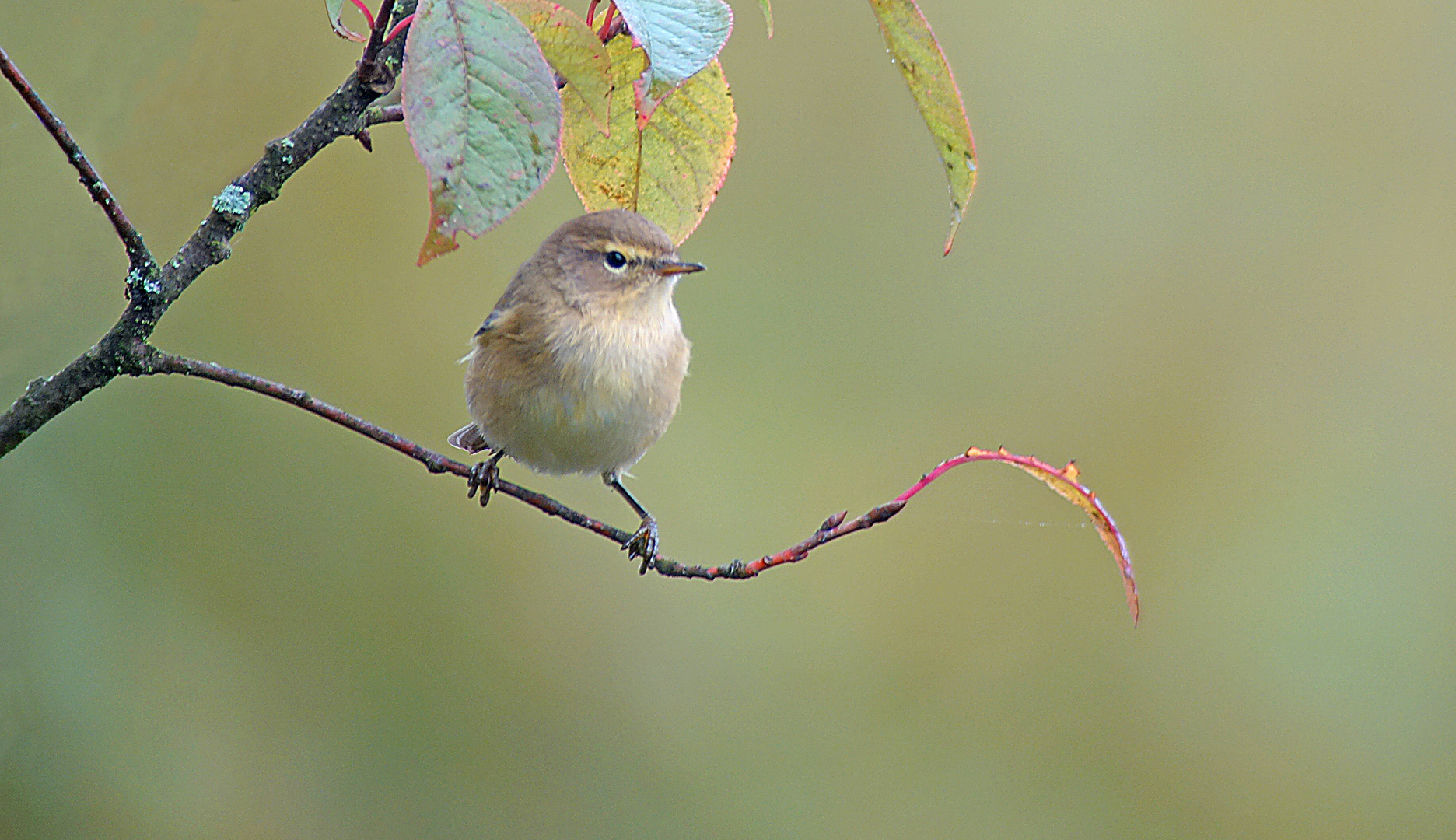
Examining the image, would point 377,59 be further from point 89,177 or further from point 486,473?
point 486,473

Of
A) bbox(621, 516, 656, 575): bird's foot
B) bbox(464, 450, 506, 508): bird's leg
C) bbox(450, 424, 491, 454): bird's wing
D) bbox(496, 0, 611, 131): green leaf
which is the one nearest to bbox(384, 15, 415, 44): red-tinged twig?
bbox(496, 0, 611, 131): green leaf

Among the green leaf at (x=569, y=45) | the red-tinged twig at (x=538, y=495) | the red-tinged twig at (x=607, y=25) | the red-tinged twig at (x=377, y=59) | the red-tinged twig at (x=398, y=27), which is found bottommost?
the red-tinged twig at (x=538, y=495)

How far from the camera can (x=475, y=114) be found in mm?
1146

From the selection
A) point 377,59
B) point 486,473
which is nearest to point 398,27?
point 377,59

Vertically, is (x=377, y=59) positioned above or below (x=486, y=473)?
above

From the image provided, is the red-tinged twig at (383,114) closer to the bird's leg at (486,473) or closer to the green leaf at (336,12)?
the green leaf at (336,12)

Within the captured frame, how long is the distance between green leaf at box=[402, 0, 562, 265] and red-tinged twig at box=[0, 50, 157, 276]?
45 cm

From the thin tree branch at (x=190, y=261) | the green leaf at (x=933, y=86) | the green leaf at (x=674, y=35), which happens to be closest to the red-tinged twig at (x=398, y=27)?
the thin tree branch at (x=190, y=261)

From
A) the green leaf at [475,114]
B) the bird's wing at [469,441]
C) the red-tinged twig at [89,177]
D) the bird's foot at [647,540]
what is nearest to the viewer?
the green leaf at [475,114]

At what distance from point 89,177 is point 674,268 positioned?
1.55 m

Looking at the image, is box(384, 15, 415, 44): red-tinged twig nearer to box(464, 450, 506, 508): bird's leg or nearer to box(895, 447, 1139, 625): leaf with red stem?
box(895, 447, 1139, 625): leaf with red stem

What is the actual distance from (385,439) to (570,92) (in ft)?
1.67

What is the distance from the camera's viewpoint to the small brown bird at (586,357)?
2711mm

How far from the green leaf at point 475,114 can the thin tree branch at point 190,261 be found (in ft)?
1.05
